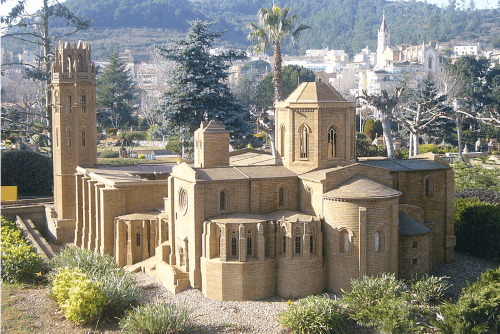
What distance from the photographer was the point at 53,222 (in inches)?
1550

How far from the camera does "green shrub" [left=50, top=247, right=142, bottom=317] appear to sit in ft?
81.7

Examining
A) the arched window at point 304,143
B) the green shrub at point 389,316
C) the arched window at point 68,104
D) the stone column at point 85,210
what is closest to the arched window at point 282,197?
the arched window at point 304,143

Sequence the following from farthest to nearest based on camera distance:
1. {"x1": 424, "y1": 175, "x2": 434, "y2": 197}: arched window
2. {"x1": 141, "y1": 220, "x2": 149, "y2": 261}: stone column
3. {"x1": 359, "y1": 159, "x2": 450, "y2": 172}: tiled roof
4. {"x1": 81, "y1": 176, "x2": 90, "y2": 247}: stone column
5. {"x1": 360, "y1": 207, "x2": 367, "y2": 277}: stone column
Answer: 1. {"x1": 81, "y1": 176, "x2": 90, "y2": 247}: stone column
2. {"x1": 141, "y1": 220, "x2": 149, "y2": 261}: stone column
3. {"x1": 424, "y1": 175, "x2": 434, "y2": 197}: arched window
4. {"x1": 359, "y1": 159, "x2": 450, "y2": 172}: tiled roof
5. {"x1": 360, "y1": 207, "x2": 367, "y2": 277}: stone column

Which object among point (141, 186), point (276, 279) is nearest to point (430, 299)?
point (276, 279)

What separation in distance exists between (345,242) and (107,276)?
939cm

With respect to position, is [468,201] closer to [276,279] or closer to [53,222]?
[276,279]

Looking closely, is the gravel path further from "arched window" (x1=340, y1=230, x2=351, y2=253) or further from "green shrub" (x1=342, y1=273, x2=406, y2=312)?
"arched window" (x1=340, y1=230, x2=351, y2=253)

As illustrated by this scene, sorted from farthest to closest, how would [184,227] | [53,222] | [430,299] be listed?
[53,222], [184,227], [430,299]

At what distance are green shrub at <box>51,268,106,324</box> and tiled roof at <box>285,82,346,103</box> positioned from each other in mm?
11374

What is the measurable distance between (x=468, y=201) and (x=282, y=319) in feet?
52.4

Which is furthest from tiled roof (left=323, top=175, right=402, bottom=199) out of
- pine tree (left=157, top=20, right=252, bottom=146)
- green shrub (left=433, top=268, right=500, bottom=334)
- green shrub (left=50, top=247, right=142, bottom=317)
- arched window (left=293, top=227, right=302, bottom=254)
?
pine tree (left=157, top=20, right=252, bottom=146)

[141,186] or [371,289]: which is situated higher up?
[141,186]

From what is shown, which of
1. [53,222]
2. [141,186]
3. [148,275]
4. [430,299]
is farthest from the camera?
[53,222]

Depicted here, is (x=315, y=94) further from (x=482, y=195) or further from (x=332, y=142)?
(x=482, y=195)
